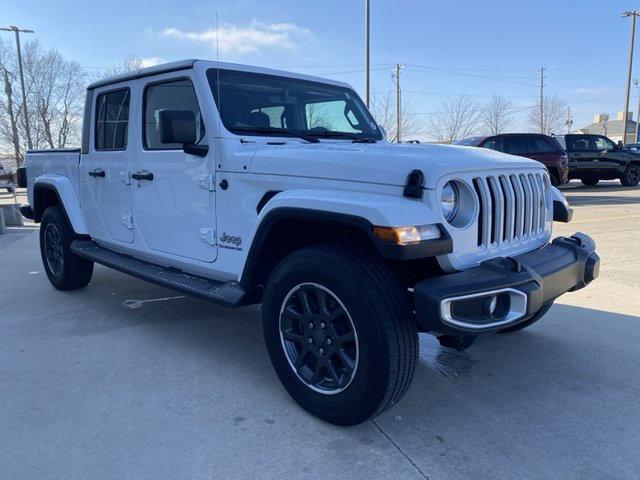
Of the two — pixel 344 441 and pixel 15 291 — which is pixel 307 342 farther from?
pixel 15 291

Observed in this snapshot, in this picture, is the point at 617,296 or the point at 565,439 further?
the point at 617,296

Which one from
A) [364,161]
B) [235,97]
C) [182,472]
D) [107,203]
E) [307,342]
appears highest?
[235,97]

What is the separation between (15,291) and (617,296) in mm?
6172

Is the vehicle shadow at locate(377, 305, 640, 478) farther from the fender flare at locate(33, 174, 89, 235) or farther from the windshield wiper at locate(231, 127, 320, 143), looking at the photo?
the fender flare at locate(33, 174, 89, 235)

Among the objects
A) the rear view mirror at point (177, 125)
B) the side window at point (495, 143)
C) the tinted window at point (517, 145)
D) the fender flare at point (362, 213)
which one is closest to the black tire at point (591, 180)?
the tinted window at point (517, 145)

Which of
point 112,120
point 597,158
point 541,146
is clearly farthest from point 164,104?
point 597,158

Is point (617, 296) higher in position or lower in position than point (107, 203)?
lower

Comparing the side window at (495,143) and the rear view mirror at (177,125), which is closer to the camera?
the rear view mirror at (177,125)

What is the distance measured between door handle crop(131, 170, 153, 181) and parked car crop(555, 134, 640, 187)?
16.0m

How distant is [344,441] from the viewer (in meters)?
2.69

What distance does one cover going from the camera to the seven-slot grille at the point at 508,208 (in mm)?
2730

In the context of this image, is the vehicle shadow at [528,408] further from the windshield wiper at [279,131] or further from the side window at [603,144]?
the side window at [603,144]

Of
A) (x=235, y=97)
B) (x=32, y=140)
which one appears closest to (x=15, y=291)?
(x=235, y=97)

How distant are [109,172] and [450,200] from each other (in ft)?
10.3
